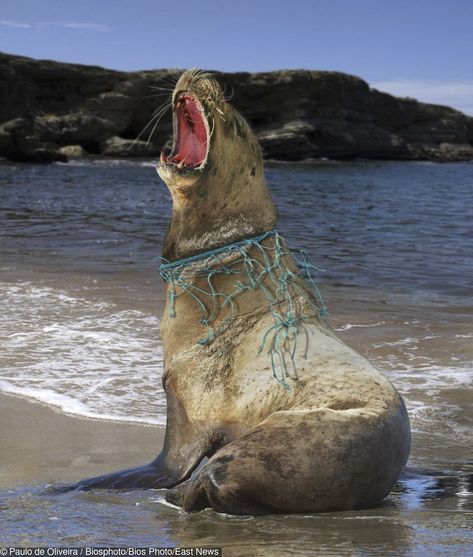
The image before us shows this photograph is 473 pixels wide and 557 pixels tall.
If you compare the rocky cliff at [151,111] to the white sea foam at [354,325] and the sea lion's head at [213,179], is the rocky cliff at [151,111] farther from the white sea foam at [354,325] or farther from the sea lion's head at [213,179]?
the sea lion's head at [213,179]

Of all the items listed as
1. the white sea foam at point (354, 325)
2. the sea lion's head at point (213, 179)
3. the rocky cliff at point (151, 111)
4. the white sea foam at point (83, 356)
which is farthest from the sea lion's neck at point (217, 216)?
the rocky cliff at point (151, 111)

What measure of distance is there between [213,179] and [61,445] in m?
1.56

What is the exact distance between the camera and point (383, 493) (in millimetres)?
3518

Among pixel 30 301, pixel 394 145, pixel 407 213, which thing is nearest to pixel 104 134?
pixel 394 145

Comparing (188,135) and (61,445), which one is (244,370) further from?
(61,445)

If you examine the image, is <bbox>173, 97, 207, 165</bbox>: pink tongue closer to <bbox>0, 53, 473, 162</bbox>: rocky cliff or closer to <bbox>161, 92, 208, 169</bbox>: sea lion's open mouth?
<bbox>161, 92, 208, 169</bbox>: sea lion's open mouth

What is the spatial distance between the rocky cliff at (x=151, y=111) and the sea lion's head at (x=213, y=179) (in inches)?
1906

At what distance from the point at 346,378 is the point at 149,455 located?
4.22 ft

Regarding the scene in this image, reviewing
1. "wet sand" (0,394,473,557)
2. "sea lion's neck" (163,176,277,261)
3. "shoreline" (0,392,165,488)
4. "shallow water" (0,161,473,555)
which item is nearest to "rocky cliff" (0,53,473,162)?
"shallow water" (0,161,473,555)

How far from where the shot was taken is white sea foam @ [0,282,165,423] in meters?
5.48

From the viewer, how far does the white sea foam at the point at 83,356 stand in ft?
18.0

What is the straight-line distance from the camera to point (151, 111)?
6400 cm

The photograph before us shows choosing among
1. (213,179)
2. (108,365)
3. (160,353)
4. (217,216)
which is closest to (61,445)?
(217,216)

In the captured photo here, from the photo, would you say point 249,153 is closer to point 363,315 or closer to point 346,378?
point 346,378
